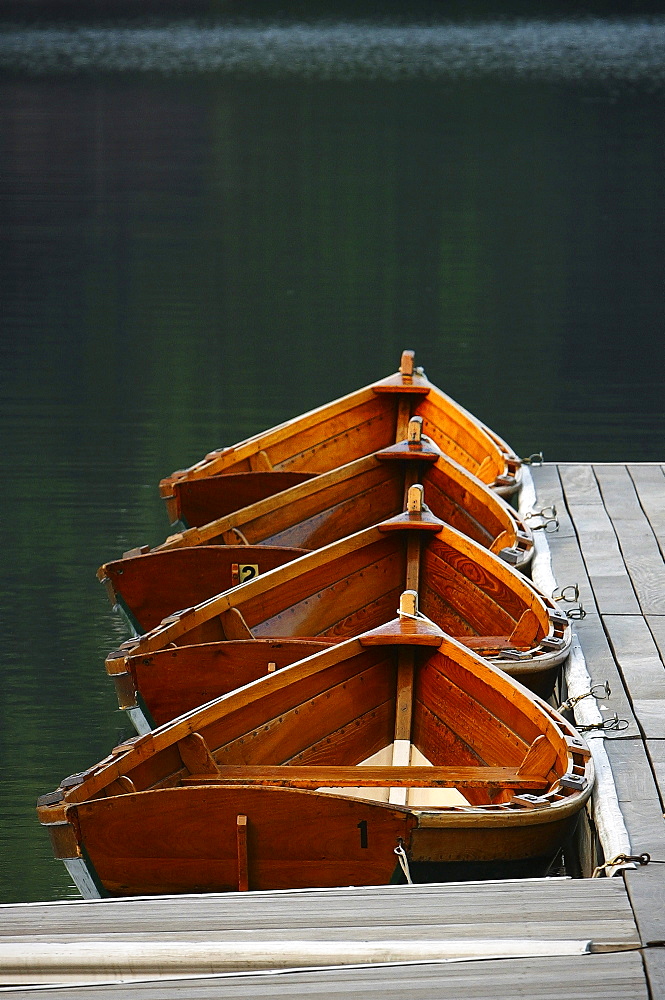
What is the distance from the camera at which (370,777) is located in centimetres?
423

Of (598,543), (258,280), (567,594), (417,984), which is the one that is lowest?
(417,984)

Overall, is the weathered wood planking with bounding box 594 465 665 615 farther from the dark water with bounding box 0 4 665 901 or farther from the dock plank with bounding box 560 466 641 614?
the dark water with bounding box 0 4 665 901

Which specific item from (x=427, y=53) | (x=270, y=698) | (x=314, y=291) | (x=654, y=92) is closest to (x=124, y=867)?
(x=270, y=698)

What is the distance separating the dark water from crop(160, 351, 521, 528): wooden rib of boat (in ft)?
2.58

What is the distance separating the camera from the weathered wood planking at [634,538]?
5816 mm

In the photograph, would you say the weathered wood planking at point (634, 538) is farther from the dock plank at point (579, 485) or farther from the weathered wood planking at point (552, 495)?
the weathered wood planking at point (552, 495)

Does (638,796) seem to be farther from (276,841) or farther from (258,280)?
(258,280)

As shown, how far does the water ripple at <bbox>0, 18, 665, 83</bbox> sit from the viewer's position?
127ft

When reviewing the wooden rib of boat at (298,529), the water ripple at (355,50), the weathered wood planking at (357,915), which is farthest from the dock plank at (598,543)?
the water ripple at (355,50)

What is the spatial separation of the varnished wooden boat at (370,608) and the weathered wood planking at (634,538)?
0.56m

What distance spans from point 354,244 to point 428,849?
598 inches

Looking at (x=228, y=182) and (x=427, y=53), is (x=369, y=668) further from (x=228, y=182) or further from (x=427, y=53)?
(x=427, y=53)

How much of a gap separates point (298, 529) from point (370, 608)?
86cm

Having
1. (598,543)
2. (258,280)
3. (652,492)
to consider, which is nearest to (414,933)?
(598,543)
